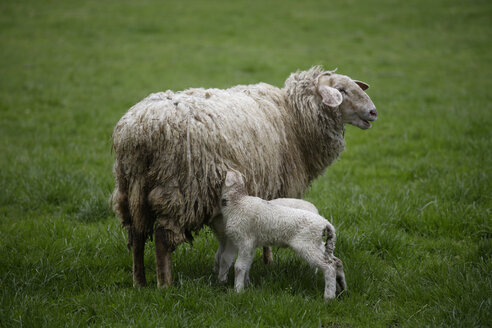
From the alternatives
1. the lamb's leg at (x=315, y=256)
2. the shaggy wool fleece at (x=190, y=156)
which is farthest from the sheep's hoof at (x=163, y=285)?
the lamb's leg at (x=315, y=256)

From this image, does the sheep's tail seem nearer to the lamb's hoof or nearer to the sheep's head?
the sheep's head

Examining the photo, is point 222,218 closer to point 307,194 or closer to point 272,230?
point 272,230

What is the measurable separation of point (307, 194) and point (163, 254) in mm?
2706

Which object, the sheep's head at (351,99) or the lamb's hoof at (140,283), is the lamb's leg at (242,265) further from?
the sheep's head at (351,99)

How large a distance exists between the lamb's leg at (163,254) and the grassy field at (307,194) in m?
0.10

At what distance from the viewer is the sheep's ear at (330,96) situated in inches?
159

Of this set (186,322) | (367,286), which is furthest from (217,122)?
(367,286)

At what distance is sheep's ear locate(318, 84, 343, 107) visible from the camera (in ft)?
13.3

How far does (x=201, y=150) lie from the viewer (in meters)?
3.38

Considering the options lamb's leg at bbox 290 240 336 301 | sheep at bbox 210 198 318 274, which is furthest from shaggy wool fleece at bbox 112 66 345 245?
lamb's leg at bbox 290 240 336 301

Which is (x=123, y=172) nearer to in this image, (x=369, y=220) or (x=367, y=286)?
(x=367, y=286)

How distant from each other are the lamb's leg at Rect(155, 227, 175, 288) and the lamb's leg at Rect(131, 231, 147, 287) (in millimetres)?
254

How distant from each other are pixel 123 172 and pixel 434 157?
4.81 m

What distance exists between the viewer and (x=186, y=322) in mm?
3074
